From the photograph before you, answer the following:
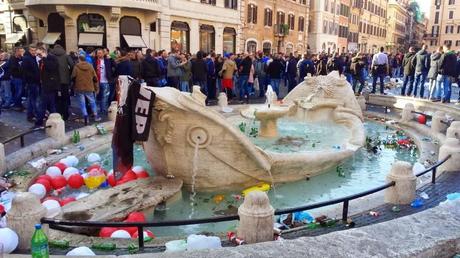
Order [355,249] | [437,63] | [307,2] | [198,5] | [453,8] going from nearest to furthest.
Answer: [355,249] < [437,63] < [198,5] < [307,2] < [453,8]

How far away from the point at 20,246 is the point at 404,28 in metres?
115

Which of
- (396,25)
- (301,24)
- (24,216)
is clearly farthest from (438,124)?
(396,25)

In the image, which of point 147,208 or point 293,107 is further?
point 293,107

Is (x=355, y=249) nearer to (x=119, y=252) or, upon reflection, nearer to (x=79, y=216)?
(x=119, y=252)

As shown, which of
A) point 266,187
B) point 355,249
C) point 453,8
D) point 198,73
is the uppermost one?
point 453,8

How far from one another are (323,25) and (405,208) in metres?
48.4

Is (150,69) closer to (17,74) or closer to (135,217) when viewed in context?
(17,74)

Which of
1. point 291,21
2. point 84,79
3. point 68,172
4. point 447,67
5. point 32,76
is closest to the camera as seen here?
point 68,172

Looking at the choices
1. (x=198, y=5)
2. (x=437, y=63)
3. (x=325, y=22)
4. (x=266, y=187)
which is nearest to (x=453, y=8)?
(x=325, y=22)

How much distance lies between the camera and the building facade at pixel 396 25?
299 feet

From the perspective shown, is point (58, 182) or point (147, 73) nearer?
point (58, 182)

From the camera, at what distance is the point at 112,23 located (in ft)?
77.3

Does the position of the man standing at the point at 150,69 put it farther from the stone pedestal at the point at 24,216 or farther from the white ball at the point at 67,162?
the stone pedestal at the point at 24,216

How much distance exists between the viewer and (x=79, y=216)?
202 inches
